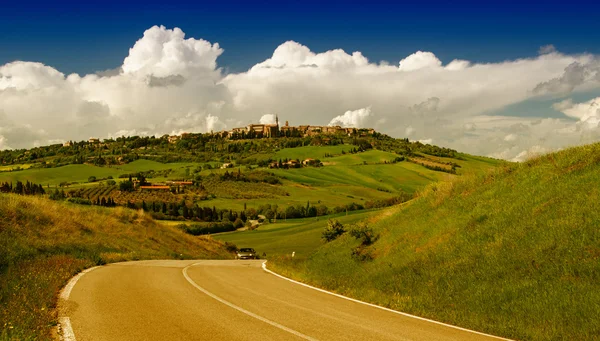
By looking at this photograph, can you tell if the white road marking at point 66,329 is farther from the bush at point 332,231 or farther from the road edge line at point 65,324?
the bush at point 332,231

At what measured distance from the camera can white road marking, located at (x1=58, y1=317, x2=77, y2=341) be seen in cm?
802

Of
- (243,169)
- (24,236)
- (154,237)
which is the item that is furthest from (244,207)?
(24,236)

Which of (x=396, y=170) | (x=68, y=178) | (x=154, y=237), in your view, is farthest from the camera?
(x=396, y=170)

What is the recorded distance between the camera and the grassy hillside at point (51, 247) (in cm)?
955

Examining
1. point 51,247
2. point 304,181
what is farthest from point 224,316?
point 304,181

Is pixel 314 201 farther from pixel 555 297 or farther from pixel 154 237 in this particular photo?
pixel 555 297

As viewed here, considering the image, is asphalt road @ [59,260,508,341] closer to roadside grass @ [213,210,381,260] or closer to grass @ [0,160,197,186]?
roadside grass @ [213,210,381,260]

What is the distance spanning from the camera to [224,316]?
394 inches

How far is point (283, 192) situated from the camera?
528ft

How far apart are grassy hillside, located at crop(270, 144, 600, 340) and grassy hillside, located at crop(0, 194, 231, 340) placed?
873 cm

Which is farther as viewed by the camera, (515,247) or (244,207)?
(244,207)

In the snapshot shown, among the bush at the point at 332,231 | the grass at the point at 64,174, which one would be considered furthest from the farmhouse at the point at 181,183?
the bush at the point at 332,231

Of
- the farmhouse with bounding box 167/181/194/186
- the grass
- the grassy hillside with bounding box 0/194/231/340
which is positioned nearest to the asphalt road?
the grassy hillside with bounding box 0/194/231/340

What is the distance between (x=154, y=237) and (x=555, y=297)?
39.7m
